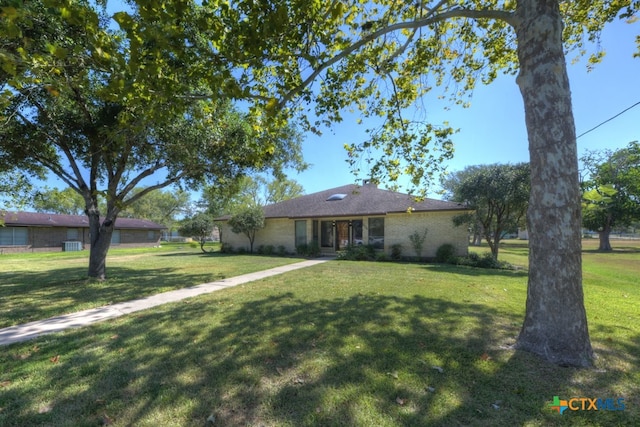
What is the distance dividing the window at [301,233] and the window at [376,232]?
4.65 metres

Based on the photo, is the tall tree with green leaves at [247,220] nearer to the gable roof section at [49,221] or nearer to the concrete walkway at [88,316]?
the concrete walkway at [88,316]

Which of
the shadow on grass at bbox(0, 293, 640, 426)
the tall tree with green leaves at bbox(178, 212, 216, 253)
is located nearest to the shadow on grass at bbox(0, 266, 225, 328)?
the shadow on grass at bbox(0, 293, 640, 426)

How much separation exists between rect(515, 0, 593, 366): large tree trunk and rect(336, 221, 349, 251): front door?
1566cm

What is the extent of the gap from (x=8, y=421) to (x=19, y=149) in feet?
26.8

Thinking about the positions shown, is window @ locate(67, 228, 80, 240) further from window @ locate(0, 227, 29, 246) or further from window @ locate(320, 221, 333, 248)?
window @ locate(320, 221, 333, 248)

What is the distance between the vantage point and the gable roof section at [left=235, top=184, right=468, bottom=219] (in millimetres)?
15844

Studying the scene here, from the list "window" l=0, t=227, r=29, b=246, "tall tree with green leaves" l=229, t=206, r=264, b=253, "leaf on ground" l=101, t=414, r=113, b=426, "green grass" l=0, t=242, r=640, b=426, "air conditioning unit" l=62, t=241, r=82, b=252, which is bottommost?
"air conditioning unit" l=62, t=241, r=82, b=252

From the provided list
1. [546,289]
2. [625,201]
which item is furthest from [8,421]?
[625,201]

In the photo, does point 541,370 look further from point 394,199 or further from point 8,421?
point 394,199

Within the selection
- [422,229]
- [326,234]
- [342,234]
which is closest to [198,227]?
[326,234]

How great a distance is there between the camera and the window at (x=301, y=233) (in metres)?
19.8

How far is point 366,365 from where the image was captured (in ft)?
11.1

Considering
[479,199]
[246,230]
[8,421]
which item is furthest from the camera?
[246,230]

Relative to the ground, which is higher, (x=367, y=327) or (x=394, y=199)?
(x=394, y=199)
